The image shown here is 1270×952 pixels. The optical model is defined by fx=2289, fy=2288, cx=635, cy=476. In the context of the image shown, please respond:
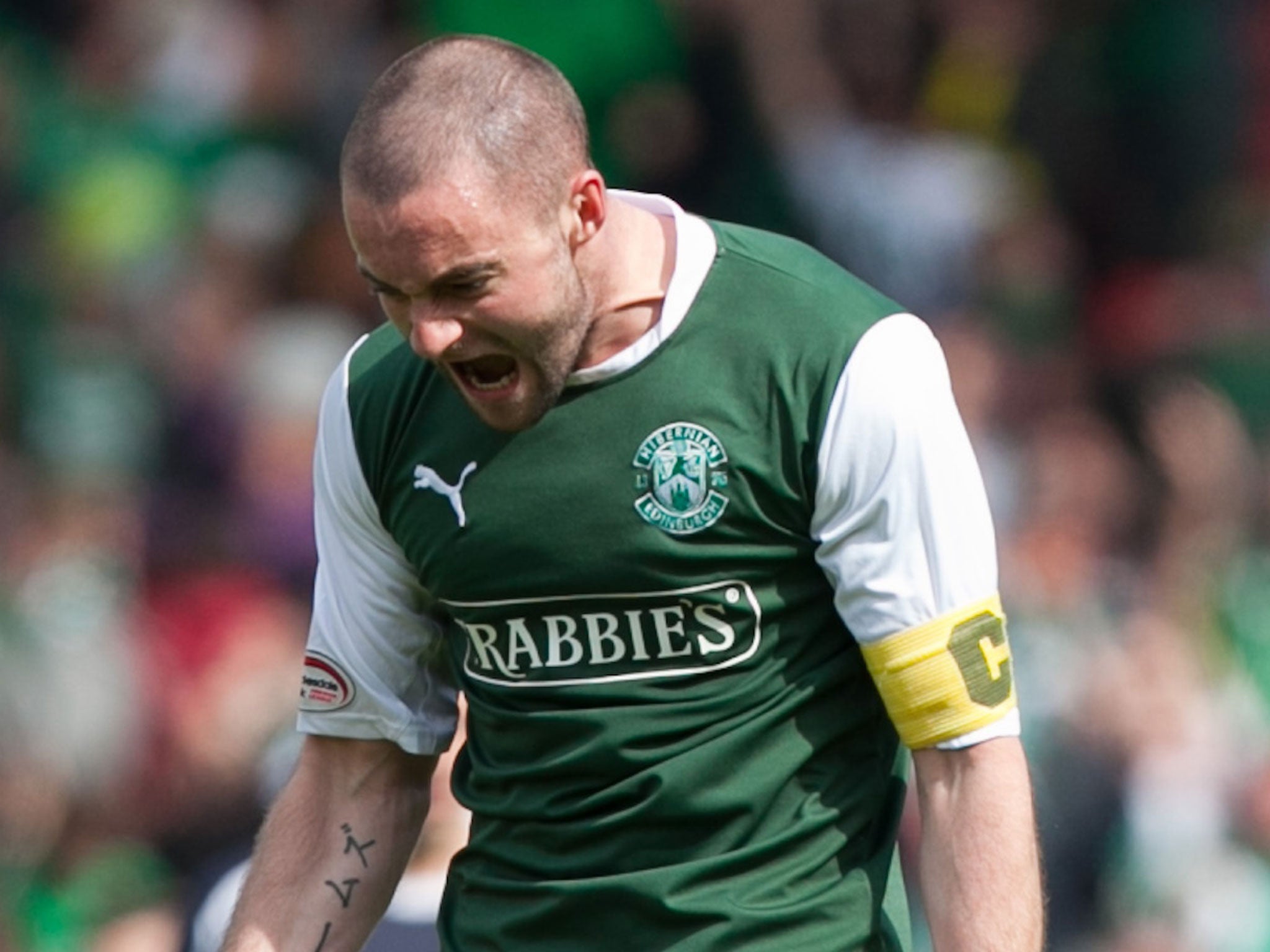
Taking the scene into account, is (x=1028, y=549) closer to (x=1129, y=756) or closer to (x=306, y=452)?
(x=1129, y=756)

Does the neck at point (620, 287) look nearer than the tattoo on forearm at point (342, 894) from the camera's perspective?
Yes

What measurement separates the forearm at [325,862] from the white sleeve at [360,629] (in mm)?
71

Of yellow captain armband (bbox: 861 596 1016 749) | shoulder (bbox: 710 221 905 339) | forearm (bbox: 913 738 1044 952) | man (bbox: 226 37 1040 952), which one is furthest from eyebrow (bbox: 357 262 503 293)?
forearm (bbox: 913 738 1044 952)

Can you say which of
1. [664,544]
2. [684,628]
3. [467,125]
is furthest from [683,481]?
[467,125]

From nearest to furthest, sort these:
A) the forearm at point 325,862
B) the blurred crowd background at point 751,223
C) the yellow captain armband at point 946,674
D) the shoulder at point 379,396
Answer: the yellow captain armband at point 946,674 < the shoulder at point 379,396 < the forearm at point 325,862 < the blurred crowd background at point 751,223

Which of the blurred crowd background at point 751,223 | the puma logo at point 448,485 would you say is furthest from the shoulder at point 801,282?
the blurred crowd background at point 751,223

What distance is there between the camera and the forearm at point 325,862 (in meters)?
3.44

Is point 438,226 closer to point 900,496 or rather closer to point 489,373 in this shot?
Result: point 489,373

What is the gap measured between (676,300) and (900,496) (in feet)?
1.37

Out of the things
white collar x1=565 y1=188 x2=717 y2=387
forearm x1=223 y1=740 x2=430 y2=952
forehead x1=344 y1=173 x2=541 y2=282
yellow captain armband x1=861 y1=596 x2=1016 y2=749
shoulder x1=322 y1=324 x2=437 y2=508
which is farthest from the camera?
forearm x1=223 y1=740 x2=430 y2=952

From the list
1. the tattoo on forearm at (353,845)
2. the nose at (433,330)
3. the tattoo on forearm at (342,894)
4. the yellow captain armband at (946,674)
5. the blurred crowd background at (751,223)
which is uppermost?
the nose at (433,330)

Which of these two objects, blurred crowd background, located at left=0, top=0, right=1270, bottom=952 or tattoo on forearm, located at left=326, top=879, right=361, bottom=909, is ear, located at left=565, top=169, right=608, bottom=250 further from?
blurred crowd background, located at left=0, top=0, right=1270, bottom=952

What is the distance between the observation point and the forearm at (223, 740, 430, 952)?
3436 millimetres

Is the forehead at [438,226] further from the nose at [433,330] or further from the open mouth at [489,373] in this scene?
the open mouth at [489,373]
